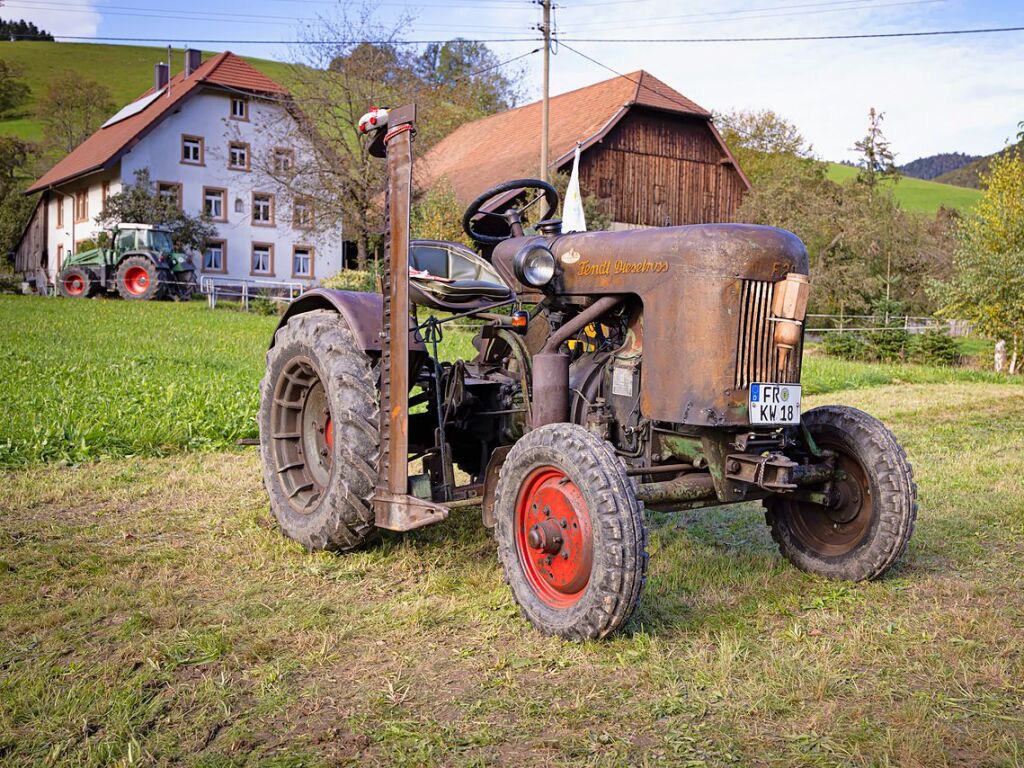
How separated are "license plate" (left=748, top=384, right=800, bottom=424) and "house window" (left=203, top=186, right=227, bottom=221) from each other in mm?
34324

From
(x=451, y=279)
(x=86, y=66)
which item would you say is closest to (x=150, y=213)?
(x=451, y=279)

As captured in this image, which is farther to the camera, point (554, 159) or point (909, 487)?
point (554, 159)

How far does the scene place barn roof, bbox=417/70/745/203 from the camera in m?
27.3

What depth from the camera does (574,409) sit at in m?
4.21

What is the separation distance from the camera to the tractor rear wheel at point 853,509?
13.5 ft

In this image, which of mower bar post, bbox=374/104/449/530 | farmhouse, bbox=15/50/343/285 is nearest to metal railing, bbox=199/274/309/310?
farmhouse, bbox=15/50/343/285

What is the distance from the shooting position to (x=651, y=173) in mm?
28859

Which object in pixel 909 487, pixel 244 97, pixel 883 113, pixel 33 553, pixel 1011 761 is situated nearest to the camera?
pixel 1011 761

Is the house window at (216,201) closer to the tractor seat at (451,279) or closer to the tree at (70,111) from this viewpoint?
the tree at (70,111)

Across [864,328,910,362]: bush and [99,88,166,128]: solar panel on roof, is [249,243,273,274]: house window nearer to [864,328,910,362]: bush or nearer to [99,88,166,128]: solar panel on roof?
[99,88,166,128]: solar panel on roof

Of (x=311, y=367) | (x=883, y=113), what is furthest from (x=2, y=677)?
(x=883, y=113)

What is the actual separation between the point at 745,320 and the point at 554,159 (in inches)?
924

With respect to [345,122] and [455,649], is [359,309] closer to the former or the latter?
[455,649]

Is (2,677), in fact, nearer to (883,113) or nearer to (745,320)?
(745,320)
